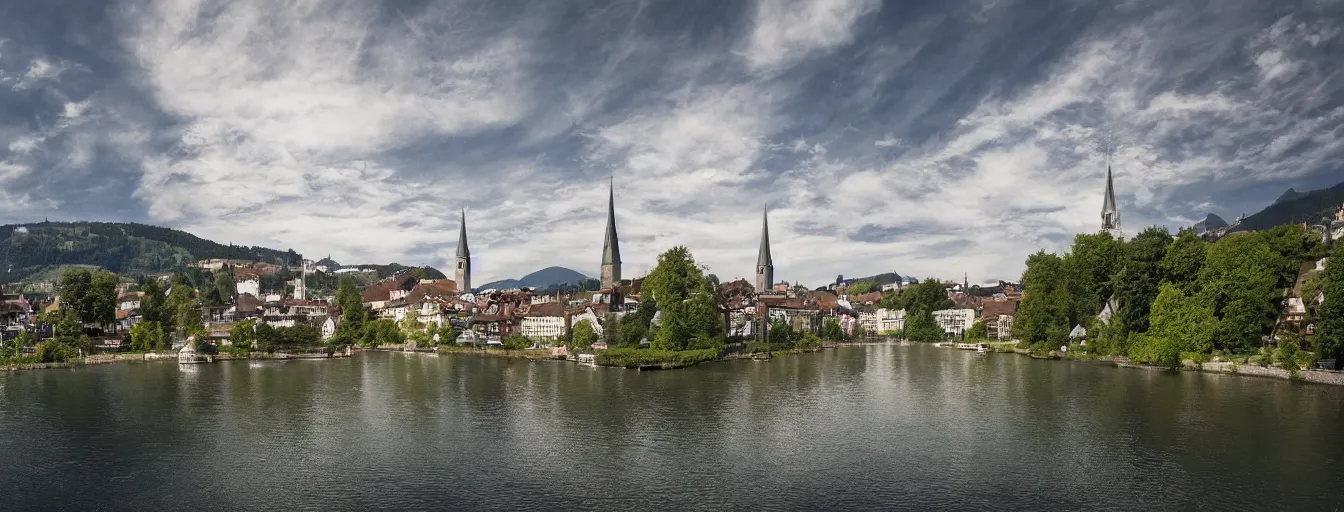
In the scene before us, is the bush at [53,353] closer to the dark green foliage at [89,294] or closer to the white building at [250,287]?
the dark green foliage at [89,294]

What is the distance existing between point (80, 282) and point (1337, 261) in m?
104

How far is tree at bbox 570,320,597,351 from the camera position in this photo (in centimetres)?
8329

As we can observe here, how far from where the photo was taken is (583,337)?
84188mm

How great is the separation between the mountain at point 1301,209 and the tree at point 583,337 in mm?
138196

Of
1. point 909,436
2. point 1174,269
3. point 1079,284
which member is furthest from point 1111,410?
point 1079,284

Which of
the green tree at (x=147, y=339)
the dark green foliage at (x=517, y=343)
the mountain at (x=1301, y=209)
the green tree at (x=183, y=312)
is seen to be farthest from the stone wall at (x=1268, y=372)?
the mountain at (x=1301, y=209)

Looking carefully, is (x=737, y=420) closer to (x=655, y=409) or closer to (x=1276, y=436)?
(x=655, y=409)

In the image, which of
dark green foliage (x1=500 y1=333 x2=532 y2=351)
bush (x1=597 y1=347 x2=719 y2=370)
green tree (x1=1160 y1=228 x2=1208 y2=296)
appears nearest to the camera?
green tree (x1=1160 y1=228 x2=1208 y2=296)

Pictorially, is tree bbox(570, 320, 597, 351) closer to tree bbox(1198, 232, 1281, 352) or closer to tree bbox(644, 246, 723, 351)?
tree bbox(644, 246, 723, 351)

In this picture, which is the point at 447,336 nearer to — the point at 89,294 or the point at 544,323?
the point at 544,323

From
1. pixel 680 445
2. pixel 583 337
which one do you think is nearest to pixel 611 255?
pixel 583 337

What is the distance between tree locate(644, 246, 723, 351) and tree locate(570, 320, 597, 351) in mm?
11484

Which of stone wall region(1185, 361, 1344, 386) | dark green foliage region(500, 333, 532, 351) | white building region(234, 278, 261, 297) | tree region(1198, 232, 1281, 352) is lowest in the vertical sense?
stone wall region(1185, 361, 1344, 386)

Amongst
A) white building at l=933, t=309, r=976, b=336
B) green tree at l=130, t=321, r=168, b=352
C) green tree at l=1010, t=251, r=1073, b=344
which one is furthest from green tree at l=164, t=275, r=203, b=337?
white building at l=933, t=309, r=976, b=336
